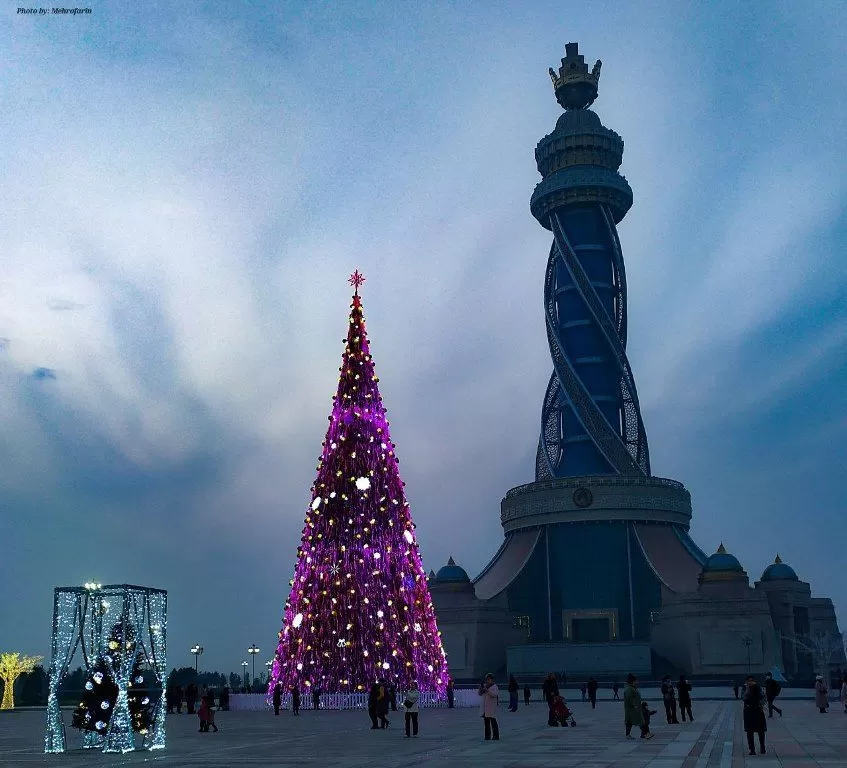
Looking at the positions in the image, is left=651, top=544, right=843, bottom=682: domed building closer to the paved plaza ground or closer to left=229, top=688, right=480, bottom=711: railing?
left=229, top=688, right=480, bottom=711: railing

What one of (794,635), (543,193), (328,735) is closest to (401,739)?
(328,735)

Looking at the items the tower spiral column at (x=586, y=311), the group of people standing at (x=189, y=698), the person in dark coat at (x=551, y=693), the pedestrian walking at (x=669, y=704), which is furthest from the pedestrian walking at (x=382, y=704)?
the tower spiral column at (x=586, y=311)

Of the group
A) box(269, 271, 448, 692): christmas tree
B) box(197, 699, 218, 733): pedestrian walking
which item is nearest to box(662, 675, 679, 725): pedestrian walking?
box(269, 271, 448, 692): christmas tree

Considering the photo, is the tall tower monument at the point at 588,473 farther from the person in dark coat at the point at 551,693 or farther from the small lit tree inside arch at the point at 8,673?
the person in dark coat at the point at 551,693

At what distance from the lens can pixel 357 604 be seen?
3198cm

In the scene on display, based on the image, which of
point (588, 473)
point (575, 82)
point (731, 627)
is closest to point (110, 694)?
point (731, 627)

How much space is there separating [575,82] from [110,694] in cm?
8709

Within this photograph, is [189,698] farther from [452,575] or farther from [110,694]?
[452,575]

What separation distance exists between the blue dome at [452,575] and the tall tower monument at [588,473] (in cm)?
271

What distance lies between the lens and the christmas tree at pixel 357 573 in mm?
31984

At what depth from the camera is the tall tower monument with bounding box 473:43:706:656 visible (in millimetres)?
79000

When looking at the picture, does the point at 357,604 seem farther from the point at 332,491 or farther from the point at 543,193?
the point at 543,193

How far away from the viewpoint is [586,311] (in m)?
85.1

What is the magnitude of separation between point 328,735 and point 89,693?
5.57 meters
